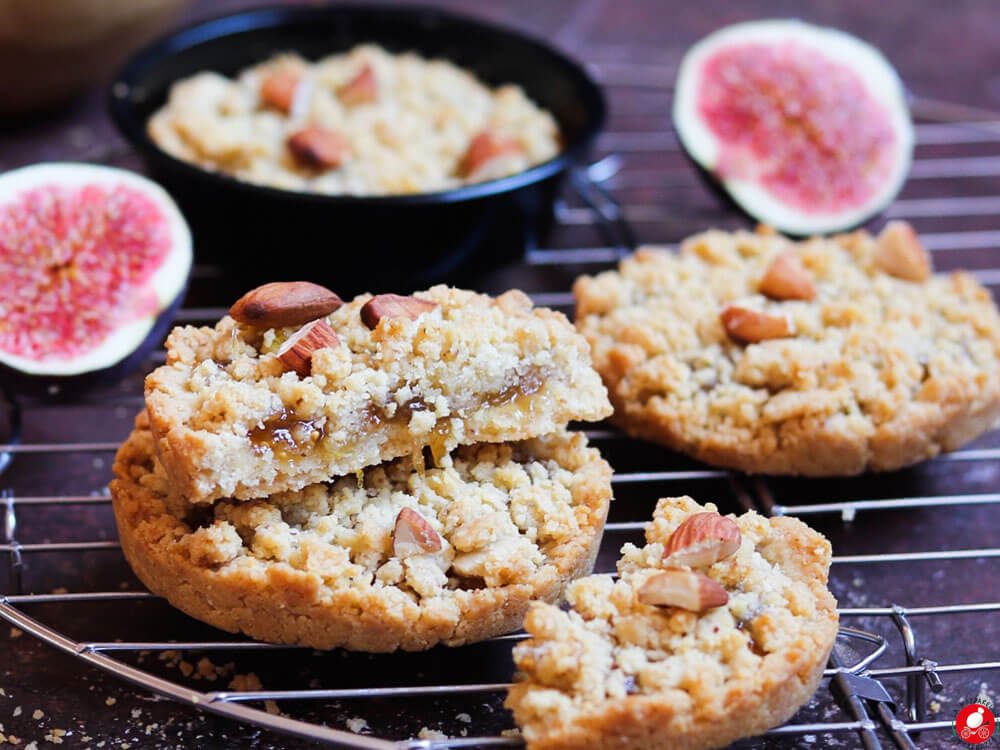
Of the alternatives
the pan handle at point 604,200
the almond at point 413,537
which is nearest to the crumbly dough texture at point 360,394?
the almond at point 413,537

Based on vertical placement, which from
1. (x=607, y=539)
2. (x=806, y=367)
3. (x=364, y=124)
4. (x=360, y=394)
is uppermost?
(x=360, y=394)

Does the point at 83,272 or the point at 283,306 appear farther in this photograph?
the point at 83,272

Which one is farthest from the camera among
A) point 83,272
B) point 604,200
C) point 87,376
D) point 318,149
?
point 604,200

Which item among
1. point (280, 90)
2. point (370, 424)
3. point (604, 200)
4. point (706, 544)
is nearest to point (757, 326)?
point (706, 544)

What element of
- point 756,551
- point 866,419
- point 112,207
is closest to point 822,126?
point 866,419

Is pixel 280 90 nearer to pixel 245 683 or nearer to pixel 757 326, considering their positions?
pixel 757 326

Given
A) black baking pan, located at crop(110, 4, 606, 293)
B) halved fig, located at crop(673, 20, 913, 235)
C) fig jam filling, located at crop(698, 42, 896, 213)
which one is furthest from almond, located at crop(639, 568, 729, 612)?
fig jam filling, located at crop(698, 42, 896, 213)

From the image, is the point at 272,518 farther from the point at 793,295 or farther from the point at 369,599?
the point at 793,295
